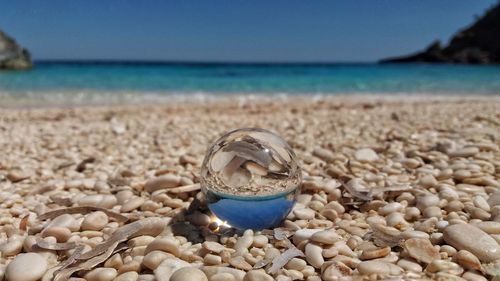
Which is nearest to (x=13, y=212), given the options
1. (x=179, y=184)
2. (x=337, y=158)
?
(x=179, y=184)

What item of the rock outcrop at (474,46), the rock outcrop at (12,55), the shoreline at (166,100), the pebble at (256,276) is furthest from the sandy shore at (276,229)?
the rock outcrop at (474,46)

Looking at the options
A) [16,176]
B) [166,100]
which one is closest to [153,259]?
[16,176]

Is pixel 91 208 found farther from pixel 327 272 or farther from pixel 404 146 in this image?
pixel 404 146

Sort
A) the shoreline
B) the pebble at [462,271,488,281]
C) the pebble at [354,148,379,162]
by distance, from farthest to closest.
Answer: the shoreline < the pebble at [354,148,379,162] < the pebble at [462,271,488,281]

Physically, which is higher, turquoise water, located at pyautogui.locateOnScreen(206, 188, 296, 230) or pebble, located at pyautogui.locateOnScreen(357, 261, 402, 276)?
turquoise water, located at pyautogui.locateOnScreen(206, 188, 296, 230)

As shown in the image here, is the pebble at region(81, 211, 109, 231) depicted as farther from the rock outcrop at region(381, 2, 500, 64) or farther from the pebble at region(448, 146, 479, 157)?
the rock outcrop at region(381, 2, 500, 64)

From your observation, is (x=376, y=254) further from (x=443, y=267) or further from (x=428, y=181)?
(x=428, y=181)

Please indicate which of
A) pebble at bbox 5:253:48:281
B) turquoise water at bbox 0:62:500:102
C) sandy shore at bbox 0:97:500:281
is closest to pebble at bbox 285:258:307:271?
sandy shore at bbox 0:97:500:281
